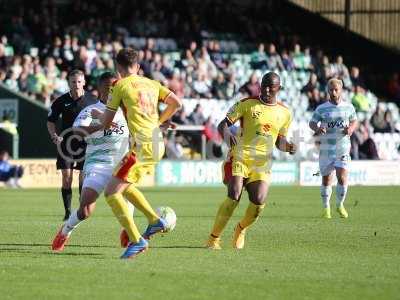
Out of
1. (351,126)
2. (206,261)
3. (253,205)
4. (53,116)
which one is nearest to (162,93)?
(206,261)

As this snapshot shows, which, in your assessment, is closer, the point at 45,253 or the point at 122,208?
the point at 122,208

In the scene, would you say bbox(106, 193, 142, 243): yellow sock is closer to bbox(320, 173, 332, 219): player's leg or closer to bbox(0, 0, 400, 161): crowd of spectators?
bbox(320, 173, 332, 219): player's leg

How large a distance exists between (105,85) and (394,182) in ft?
77.8

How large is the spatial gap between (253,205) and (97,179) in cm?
201

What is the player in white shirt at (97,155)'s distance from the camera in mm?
13000

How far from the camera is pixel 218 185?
33281mm

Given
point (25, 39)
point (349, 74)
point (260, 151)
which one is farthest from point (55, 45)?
point (260, 151)

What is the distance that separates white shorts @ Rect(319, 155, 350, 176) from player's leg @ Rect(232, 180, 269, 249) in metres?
6.78

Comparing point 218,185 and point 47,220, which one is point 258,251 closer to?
point 47,220

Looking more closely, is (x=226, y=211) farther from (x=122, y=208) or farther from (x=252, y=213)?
(x=122, y=208)

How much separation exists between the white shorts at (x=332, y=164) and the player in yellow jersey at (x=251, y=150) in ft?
21.3

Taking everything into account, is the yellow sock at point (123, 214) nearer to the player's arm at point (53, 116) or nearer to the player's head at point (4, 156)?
the player's arm at point (53, 116)

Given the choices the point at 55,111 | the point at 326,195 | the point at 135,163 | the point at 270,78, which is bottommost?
the point at 326,195

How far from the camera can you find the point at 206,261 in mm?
12125
